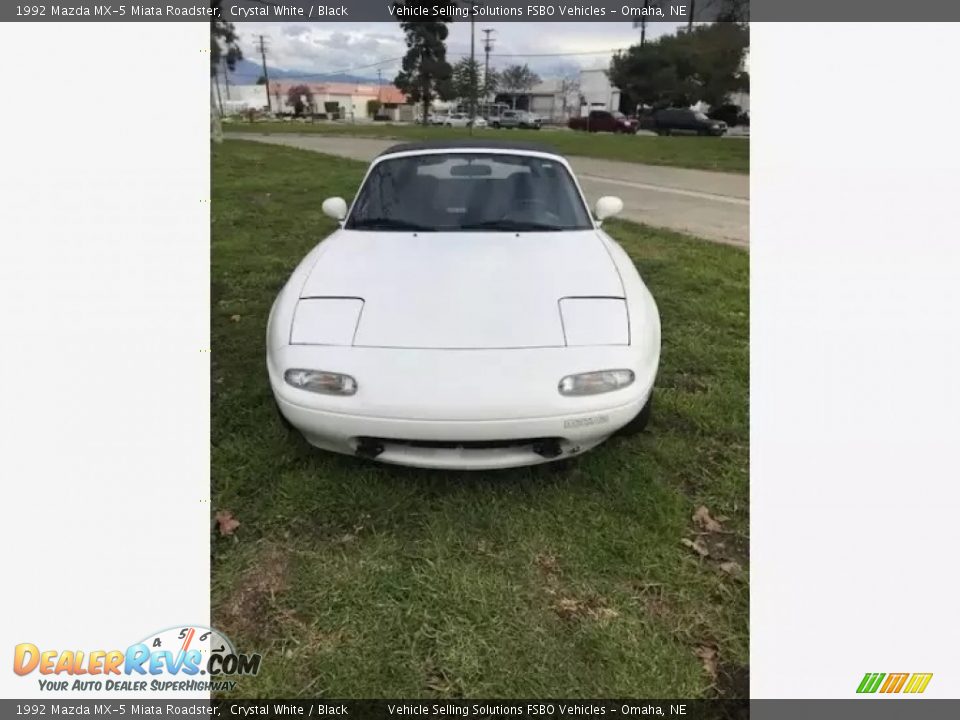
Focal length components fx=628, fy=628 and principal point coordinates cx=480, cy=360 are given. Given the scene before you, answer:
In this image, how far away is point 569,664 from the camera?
1.82 metres

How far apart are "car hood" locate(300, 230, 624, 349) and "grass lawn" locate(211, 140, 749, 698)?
2.01 ft

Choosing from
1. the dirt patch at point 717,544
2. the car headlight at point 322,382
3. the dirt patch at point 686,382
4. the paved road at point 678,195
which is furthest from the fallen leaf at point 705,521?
the paved road at point 678,195

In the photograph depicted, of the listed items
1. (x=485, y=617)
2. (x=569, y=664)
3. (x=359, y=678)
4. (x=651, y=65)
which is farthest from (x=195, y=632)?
(x=651, y=65)

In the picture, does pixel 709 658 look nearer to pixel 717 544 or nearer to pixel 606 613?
pixel 606 613

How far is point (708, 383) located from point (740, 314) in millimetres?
1302

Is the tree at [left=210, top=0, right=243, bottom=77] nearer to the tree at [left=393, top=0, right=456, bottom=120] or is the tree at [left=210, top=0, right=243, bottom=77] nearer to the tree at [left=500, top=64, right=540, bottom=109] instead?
the tree at [left=393, top=0, right=456, bottom=120]

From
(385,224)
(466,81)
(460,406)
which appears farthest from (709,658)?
(466,81)

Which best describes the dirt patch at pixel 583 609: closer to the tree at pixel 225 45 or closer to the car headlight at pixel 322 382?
the car headlight at pixel 322 382

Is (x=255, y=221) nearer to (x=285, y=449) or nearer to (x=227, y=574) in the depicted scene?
(x=285, y=449)

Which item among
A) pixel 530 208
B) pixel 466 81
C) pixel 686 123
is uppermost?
pixel 466 81

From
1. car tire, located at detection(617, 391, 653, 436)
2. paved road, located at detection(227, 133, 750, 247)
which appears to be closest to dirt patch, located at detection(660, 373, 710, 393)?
car tire, located at detection(617, 391, 653, 436)

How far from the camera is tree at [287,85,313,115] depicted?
51469mm

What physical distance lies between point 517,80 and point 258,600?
48379 mm

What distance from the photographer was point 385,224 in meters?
3.28
